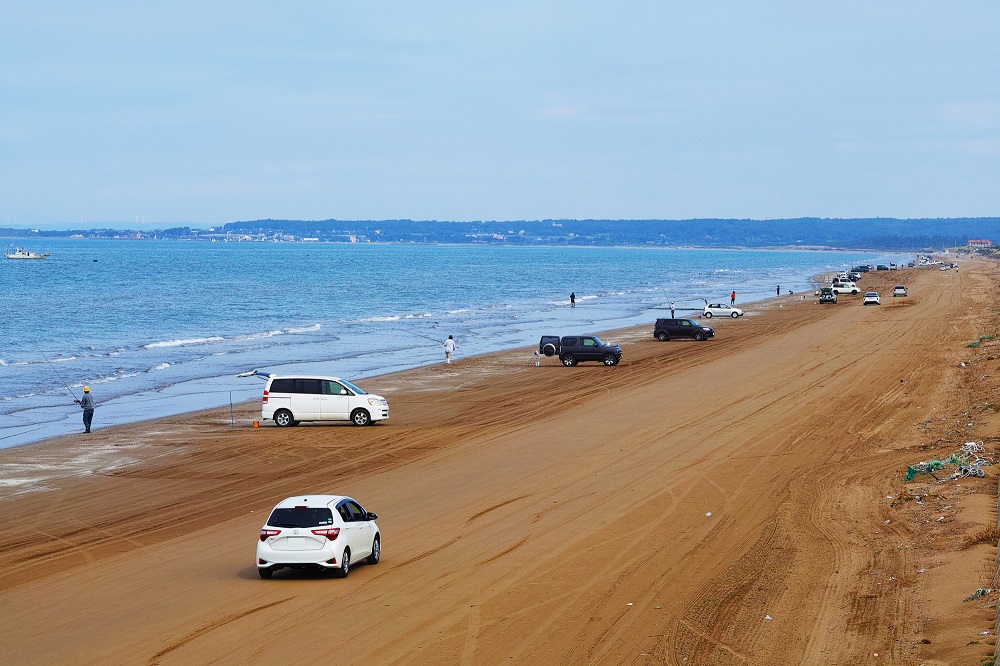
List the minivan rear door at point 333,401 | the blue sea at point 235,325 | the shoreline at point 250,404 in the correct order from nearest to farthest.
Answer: the shoreline at point 250,404
the minivan rear door at point 333,401
the blue sea at point 235,325

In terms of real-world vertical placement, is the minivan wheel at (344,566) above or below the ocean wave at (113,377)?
above

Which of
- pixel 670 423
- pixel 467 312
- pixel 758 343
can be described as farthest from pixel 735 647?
pixel 467 312

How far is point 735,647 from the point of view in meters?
14.0

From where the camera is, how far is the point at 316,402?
1399 inches

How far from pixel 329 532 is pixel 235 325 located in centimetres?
6947

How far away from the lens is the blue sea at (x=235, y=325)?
46.3 m

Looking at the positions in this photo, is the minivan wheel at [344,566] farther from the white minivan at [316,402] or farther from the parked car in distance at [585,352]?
the parked car in distance at [585,352]

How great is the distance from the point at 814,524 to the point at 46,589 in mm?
14542

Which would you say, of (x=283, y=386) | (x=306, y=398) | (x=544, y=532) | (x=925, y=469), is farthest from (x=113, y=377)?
(x=925, y=469)

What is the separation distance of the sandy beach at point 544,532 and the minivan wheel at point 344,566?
0.26 meters

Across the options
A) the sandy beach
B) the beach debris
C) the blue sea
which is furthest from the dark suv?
the beach debris

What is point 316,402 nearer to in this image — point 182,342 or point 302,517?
point 302,517

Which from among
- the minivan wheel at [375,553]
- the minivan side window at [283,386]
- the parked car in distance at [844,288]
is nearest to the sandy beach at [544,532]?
the minivan wheel at [375,553]

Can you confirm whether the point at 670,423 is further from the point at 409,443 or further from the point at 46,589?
the point at 46,589
